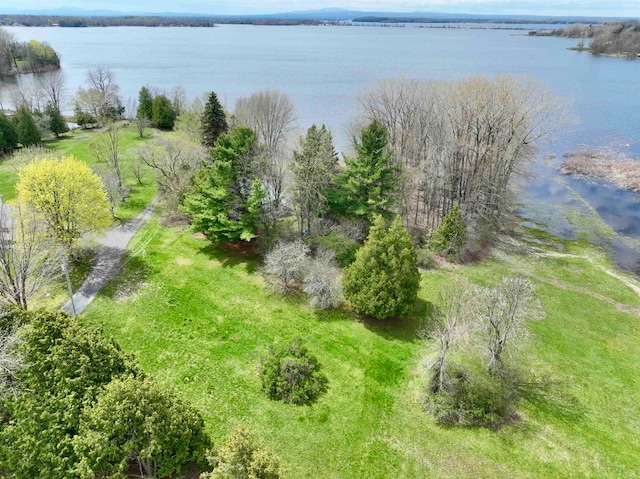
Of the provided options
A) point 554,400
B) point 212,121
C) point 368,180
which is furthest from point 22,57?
point 554,400

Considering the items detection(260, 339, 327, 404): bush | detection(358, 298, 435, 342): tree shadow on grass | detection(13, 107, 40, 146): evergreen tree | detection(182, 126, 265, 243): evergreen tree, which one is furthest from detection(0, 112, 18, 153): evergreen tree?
detection(358, 298, 435, 342): tree shadow on grass

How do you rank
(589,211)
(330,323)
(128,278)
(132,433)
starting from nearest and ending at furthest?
(132,433), (330,323), (128,278), (589,211)

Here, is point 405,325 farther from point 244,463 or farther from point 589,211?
point 589,211

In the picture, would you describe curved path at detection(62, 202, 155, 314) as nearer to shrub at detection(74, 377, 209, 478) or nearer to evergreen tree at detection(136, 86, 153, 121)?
shrub at detection(74, 377, 209, 478)

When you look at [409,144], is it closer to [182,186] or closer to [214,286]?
[182,186]

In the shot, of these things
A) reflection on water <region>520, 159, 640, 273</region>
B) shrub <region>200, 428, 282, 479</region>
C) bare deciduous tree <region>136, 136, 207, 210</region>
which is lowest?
reflection on water <region>520, 159, 640, 273</region>

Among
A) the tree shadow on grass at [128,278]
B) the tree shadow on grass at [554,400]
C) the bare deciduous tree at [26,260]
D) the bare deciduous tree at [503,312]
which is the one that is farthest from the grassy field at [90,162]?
the tree shadow on grass at [554,400]

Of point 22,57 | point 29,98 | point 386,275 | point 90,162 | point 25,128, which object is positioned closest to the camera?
point 386,275
